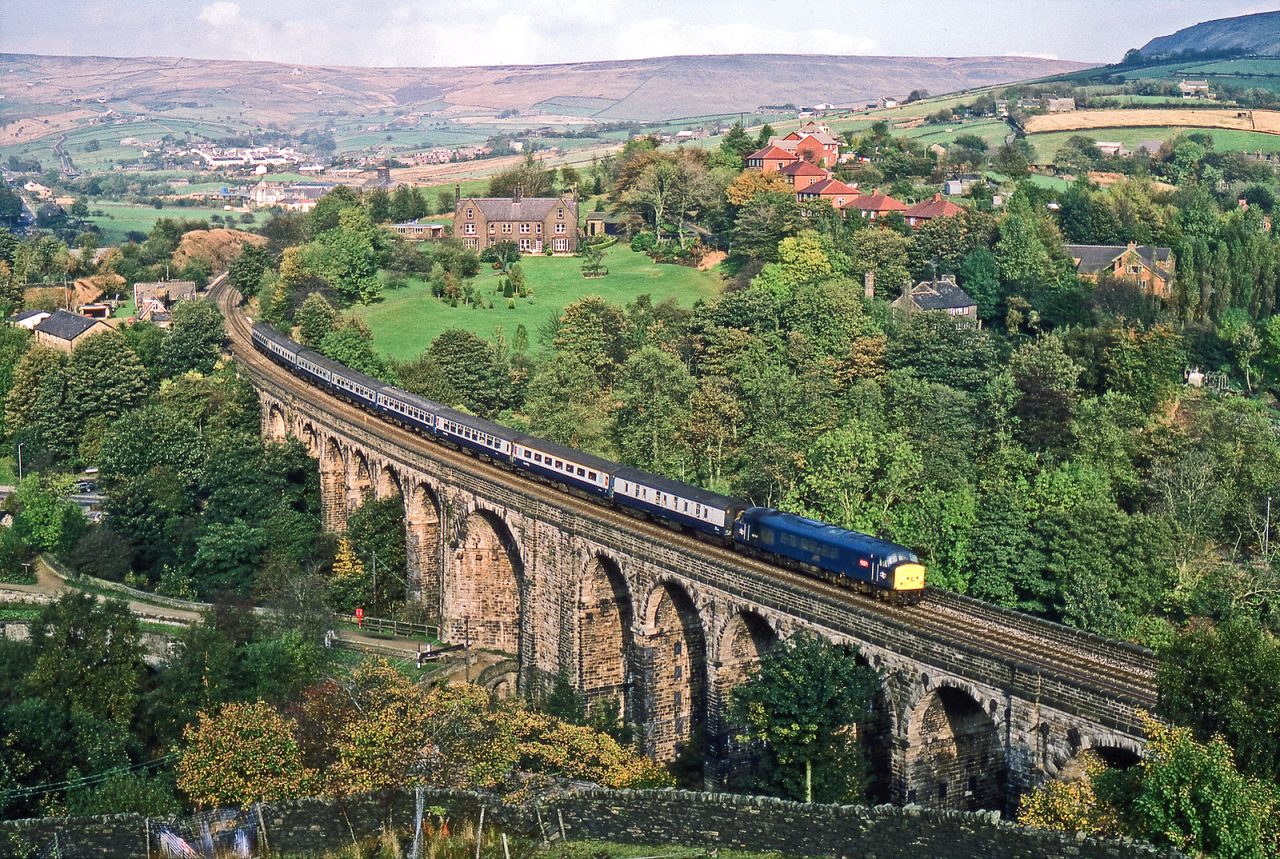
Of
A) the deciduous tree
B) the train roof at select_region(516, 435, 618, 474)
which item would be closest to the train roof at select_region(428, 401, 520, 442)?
the train roof at select_region(516, 435, 618, 474)

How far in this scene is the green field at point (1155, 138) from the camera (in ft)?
504

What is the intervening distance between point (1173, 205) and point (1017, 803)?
95772mm

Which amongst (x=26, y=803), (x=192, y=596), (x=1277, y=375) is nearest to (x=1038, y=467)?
(x=1277, y=375)

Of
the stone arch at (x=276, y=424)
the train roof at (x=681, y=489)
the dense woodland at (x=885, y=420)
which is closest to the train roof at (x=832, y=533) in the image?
the train roof at (x=681, y=489)

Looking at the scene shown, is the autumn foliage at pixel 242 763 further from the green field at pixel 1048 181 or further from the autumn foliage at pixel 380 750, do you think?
the green field at pixel 1048 181

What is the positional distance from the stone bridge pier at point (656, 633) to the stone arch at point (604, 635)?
0.06 m

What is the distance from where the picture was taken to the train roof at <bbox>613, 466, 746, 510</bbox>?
2096 inches

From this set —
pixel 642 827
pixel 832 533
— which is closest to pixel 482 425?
pixel 832 533

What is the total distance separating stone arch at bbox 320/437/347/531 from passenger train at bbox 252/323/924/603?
350 centimetres

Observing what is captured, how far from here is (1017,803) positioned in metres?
37.5

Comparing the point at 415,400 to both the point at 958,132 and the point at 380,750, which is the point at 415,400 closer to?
the point at 380,750

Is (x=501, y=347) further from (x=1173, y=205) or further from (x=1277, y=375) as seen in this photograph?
(x=1173, y=205)

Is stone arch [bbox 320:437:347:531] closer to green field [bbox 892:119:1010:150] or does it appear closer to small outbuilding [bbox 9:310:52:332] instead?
small outbuilding [bbox 9:310:52:332]

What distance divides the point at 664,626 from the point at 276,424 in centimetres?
4808
